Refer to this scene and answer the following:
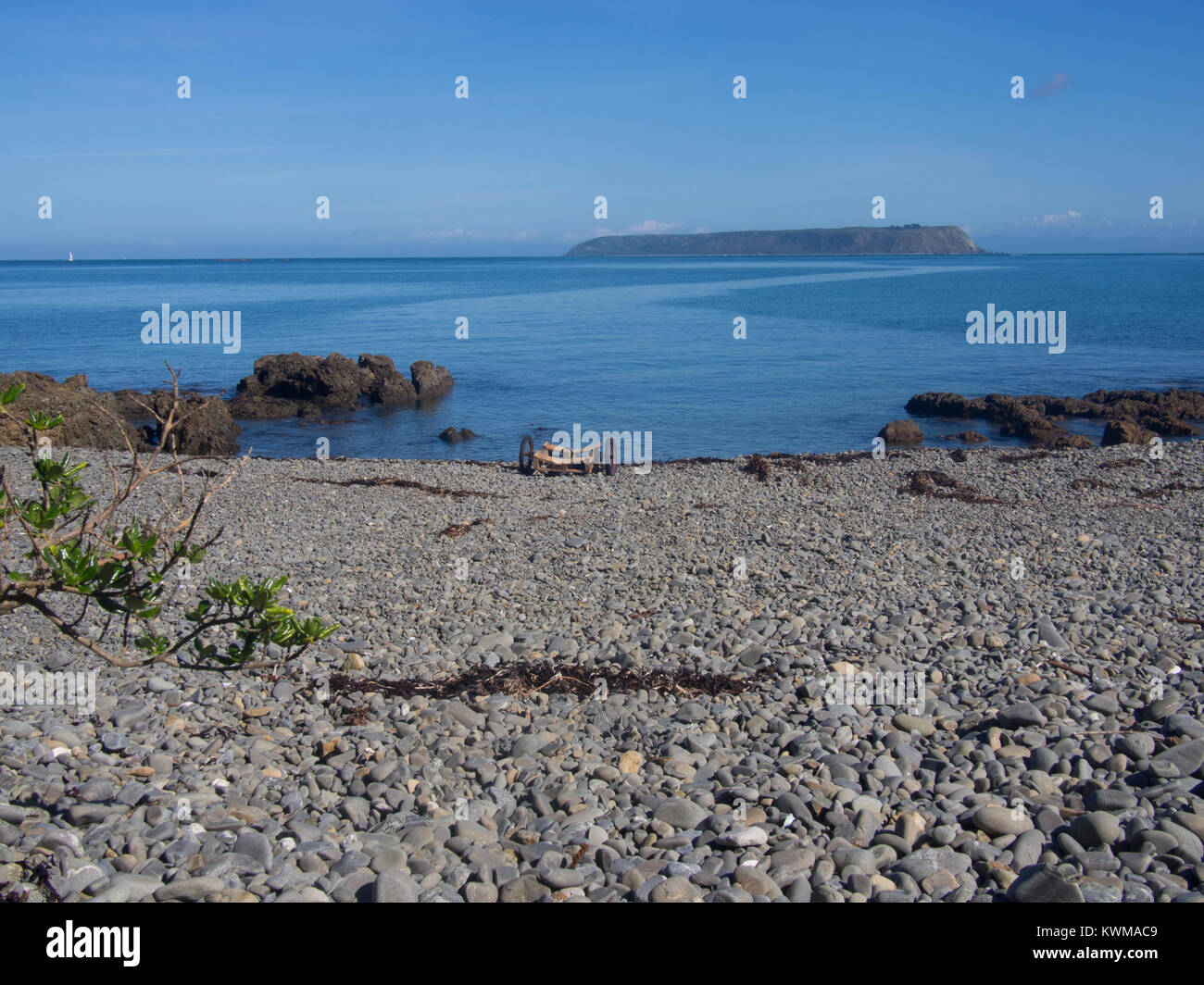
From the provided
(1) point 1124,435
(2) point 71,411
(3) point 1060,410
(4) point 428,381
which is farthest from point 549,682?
(4) point 428,381

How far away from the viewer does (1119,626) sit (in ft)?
28.9

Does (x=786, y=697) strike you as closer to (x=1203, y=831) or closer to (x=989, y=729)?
(x=989, y=729)

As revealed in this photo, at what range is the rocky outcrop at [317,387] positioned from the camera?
31.5m

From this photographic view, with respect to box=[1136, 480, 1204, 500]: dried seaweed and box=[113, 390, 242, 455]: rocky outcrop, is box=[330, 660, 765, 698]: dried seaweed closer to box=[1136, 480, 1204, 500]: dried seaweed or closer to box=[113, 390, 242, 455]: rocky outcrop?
box=[1136, 480, 1204, 500]: dried seaweed

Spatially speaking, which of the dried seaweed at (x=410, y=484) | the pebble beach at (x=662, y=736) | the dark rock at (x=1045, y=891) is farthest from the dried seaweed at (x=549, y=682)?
the dried seaweed at (x=410, y=484)

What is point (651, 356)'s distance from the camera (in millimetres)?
45375

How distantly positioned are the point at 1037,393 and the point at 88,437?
32668 millimetres

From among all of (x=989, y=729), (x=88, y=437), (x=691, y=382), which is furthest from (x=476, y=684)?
(x=691, y=382)

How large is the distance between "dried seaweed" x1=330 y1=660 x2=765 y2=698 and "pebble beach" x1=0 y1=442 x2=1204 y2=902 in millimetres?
87

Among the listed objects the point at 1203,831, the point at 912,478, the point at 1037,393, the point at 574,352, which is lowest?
the point at 1203,831

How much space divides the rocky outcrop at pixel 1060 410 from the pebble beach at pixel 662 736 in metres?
15.8

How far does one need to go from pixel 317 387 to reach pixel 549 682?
27836 millimetres

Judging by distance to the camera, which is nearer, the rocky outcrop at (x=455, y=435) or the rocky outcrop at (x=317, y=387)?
the rocky outcrop at (x=455, y=435)

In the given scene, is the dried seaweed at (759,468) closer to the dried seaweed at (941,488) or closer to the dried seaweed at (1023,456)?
the dried seaweed at (941,488)
